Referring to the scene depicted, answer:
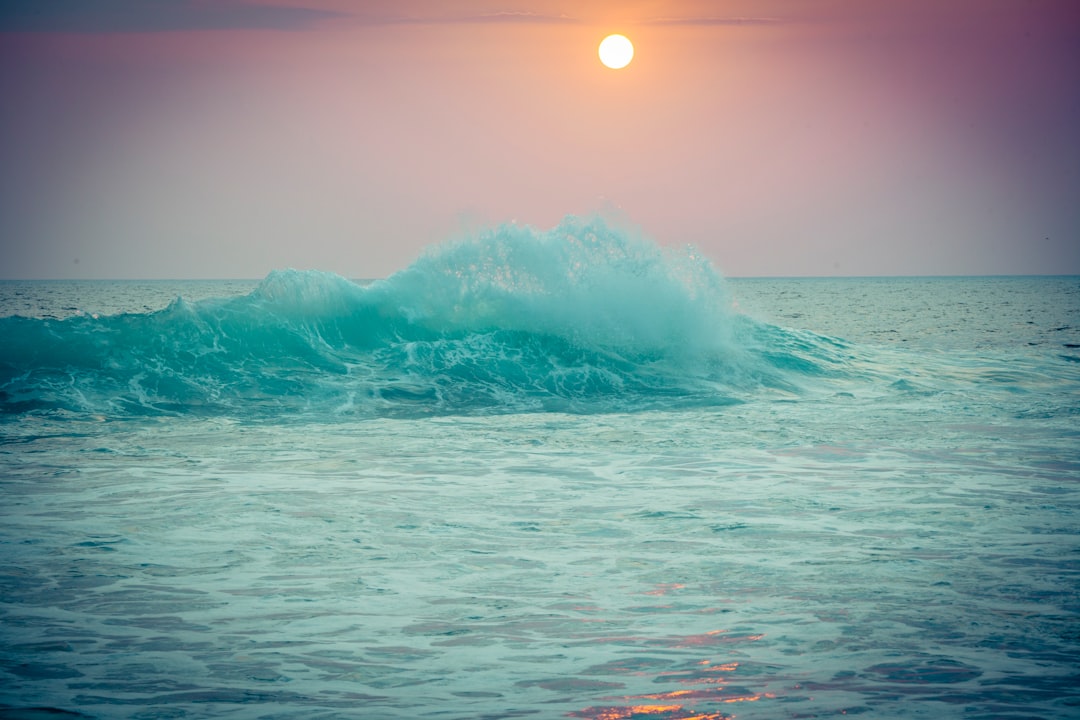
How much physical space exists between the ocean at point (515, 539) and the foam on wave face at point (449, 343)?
144mm

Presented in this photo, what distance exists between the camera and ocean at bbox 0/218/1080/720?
16.3 feet

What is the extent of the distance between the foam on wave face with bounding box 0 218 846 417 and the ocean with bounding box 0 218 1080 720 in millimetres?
144

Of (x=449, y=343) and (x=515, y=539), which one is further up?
(x=449, y=343)

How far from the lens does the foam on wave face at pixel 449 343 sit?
675 inches

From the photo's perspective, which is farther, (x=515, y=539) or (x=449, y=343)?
(x=449, y=343)

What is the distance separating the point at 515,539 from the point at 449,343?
1377 cm

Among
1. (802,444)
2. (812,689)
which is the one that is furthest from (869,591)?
(802,444)

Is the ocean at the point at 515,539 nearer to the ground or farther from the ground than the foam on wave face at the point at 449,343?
nearer to the ground

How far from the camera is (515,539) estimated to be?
25.6ft

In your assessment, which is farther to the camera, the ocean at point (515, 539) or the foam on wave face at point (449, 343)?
the foam on wave face at point (449, 343)

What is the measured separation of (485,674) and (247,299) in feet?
60.6

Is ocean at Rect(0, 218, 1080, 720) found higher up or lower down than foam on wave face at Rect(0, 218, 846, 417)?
lower down

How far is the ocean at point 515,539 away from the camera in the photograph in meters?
4.96

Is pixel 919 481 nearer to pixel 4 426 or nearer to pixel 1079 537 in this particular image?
pixel 1079 537
